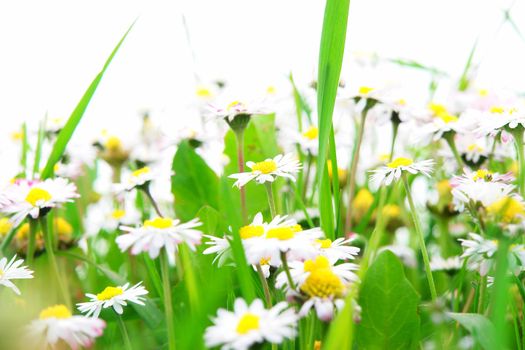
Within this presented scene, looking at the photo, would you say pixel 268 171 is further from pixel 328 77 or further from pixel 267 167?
pixel 328 77

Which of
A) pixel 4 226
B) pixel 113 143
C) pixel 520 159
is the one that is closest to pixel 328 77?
pixel 520 159

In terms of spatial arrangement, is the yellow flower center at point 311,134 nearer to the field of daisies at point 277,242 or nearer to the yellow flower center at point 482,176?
the field of daisies at point 277,242

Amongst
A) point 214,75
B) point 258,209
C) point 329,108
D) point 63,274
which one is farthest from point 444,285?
point 214,75

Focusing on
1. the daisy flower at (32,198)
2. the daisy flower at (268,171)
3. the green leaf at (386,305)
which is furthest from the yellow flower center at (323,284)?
the daisy flower at (32,198)

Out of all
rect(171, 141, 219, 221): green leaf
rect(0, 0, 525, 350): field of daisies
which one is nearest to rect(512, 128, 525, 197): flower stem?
rect(0, 0, 525, 350): field of daisies

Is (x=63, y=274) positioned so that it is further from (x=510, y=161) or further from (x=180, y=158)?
(x=510, y=161)
